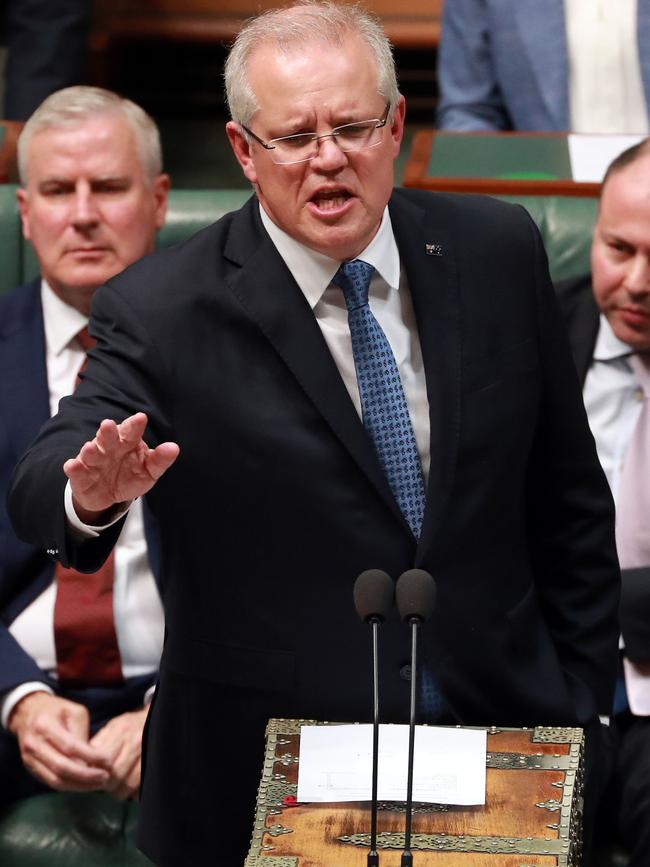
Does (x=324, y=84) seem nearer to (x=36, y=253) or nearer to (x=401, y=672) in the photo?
(x=401, y=672)

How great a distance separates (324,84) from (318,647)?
1.71ft

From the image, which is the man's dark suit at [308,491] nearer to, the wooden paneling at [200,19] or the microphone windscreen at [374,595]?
the microphone windscreen at [374,595]

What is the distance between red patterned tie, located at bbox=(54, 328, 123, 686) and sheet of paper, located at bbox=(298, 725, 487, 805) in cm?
69

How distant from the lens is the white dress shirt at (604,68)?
2.79 meters

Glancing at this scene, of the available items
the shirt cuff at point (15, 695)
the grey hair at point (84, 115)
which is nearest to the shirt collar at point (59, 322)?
the grey hair at point (84, 115)

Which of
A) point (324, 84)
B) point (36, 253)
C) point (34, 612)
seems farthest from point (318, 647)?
point (36, 253)

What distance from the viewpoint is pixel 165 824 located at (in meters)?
1.55

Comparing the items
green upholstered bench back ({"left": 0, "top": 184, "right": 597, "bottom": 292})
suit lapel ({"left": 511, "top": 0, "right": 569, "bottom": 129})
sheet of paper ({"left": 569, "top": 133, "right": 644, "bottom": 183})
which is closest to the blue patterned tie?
green upholstered bench back ({"left": 0, "top": 184, "right": 597, "bottom": 292})

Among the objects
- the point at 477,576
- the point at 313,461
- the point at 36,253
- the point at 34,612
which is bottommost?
the point at 34,612

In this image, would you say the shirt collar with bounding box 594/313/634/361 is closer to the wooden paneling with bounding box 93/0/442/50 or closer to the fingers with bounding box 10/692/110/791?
the fingers with bounding box 10/692/110/791

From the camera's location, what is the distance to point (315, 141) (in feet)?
4.54

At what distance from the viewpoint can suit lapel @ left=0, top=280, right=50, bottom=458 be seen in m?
2.03

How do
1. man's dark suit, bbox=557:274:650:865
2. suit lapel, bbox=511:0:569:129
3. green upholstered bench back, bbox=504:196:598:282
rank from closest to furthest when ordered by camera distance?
man's dark suit, bbox=557:274:650:865 → green upholstered bench back, bbox=504:196:598:282 → suit lapel, bbox=511:0:569:129

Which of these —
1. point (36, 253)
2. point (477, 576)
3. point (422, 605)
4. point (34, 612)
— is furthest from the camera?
point (36, 253)
